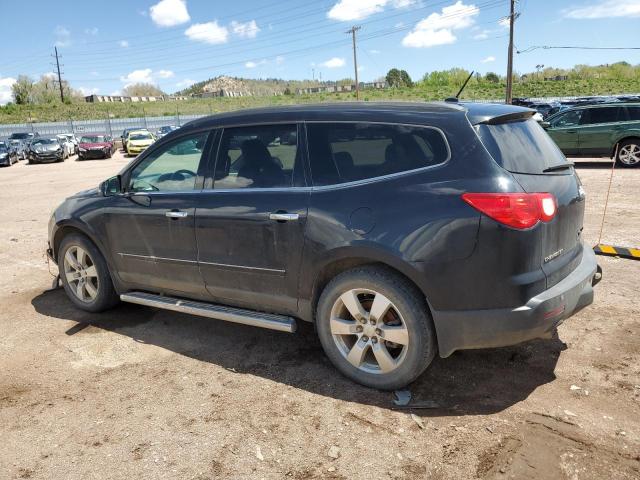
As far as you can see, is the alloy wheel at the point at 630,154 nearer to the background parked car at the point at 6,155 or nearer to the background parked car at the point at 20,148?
the background parked car at the point at 6,155

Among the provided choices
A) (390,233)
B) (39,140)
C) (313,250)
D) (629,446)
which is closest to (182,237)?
(313,250)

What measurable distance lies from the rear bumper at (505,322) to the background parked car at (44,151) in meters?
30.6

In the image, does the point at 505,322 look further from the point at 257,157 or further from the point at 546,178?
the point at 257,157

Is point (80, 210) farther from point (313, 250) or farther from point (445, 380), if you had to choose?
point (445, 380)

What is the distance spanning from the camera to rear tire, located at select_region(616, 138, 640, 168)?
554 inches

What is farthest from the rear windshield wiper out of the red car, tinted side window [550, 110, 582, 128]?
the red car

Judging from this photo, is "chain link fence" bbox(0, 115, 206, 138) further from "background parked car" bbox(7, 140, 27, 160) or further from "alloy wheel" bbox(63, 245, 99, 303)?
"alloy wheel" bbox(63, 245, 99, 303)

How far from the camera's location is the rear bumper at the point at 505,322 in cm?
295

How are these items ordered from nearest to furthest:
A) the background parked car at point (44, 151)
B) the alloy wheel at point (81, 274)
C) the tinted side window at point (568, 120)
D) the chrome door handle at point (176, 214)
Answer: the chrome door handle at point (176, 214) < the alloy wheel at point (81, 274) < the tinted side window at point (568, 120) < the background parked car at point (44, 151)

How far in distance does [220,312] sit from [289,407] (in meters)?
1.03

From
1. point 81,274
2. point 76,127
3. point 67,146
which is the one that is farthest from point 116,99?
point 81,274

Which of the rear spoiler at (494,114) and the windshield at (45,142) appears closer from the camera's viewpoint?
the rear spoiler at (494,114)

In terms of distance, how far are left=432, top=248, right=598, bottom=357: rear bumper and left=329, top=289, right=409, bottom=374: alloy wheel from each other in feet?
0.85

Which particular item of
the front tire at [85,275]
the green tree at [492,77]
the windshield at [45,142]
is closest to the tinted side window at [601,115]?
the front tire at [85,275]
